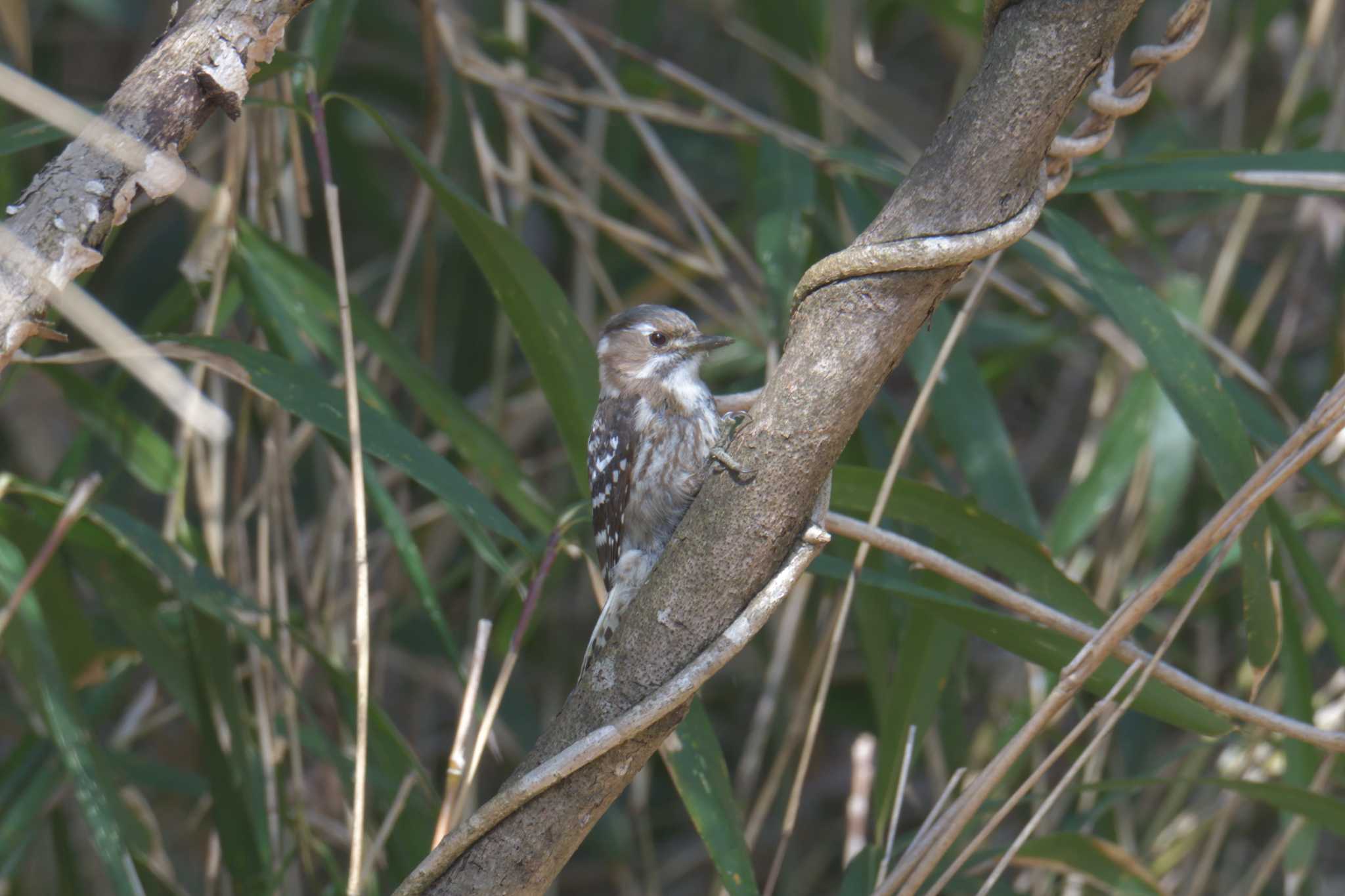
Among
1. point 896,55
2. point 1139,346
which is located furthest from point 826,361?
point 896,55

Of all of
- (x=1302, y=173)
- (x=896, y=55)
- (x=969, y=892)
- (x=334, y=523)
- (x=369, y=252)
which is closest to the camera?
(x=1302, y=173)

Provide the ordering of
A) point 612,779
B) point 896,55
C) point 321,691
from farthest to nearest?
point 896,55, point 321,691, point 612,779

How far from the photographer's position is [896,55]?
5.42 m

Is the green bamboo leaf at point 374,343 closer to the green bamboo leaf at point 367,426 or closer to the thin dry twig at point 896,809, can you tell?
the green bamboo leaf at point 367,426

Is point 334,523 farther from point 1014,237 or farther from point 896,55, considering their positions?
point 896,55

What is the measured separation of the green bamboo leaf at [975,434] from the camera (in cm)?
246

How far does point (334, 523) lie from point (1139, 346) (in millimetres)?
1734

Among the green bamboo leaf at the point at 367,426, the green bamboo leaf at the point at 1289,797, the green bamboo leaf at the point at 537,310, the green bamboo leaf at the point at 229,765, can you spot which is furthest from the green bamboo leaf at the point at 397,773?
the green bamboo leaf at the point at 1289,797

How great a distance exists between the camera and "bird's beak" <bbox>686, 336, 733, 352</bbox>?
2625 mm

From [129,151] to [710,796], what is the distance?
1261 millimetres

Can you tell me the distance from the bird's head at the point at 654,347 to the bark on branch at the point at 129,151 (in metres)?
1.35

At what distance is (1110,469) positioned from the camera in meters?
2.88

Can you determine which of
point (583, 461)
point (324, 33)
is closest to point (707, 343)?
point (583, 461)

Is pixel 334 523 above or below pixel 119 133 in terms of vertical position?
below
